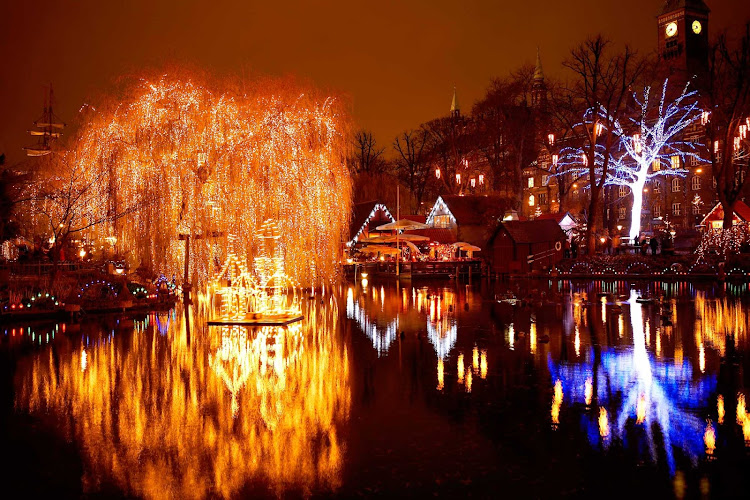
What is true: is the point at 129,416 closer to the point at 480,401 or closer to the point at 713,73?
the point at 480,401

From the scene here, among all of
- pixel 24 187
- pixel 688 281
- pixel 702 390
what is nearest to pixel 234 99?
pixel 24 187

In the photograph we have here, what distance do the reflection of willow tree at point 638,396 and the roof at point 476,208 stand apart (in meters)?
52.1

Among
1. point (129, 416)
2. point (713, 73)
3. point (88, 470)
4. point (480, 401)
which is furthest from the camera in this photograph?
point (713, 73)

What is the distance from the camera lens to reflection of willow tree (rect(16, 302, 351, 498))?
6.82 m

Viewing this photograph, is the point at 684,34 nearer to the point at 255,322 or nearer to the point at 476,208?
the point at 476,208

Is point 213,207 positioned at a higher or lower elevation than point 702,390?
higher

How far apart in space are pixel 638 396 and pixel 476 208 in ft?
190

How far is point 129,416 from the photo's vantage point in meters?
8.95

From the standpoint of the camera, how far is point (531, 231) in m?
49.2

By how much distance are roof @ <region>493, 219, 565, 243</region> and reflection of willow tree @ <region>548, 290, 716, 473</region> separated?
3531 cm

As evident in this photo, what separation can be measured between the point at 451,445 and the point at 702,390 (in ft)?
15.7

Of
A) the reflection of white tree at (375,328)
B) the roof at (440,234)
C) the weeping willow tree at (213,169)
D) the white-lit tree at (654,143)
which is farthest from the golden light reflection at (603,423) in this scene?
the roof at (440,234)

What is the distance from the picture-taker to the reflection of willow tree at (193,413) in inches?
269

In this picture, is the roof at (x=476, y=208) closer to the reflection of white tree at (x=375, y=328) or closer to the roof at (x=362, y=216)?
the roof at (x=362, y=216)
